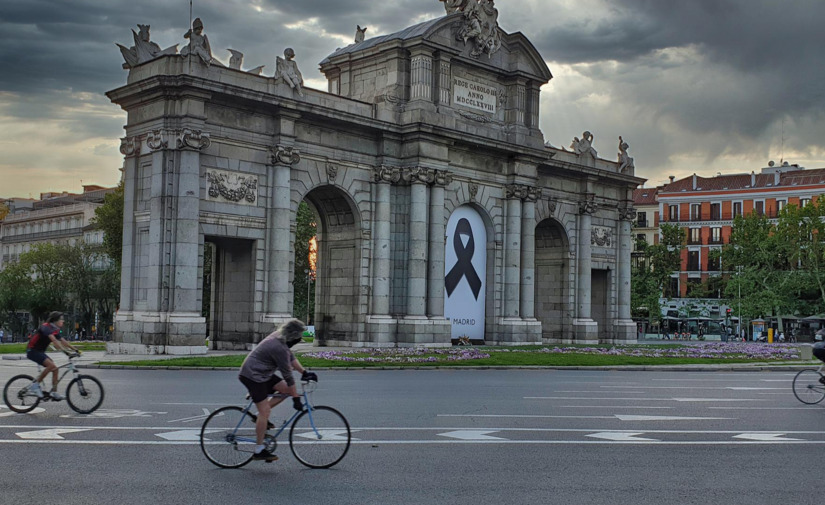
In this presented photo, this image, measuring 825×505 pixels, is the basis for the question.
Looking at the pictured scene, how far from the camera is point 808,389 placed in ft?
67.4

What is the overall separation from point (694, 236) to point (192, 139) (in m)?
74.8

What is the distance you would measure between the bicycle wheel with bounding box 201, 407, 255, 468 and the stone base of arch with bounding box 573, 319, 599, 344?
45100 millimetres

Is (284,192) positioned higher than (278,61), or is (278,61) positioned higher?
(278,61)

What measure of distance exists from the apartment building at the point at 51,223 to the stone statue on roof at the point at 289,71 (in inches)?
2505

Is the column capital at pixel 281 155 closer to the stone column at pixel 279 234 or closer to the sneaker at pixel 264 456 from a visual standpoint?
the stone column at pixel 279 234

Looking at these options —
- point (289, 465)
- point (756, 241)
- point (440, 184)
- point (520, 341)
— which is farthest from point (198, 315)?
point (756, 241)

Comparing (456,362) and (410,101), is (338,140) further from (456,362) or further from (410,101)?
(456,362)

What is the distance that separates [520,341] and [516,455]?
3727 cm

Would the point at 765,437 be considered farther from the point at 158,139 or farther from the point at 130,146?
the point at 130,146

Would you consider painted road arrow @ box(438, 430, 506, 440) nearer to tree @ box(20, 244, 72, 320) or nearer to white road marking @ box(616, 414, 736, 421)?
white road marking @ box(616, 414, 736, 421)

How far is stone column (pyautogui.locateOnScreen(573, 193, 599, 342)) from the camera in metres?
55.5

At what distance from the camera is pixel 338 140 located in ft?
142

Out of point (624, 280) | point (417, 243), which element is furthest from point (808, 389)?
point (624, 280)

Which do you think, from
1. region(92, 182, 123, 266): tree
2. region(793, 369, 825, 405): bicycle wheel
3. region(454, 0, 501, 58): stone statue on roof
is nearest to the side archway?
region(454, 0, 501, 58): stone statue on roof
